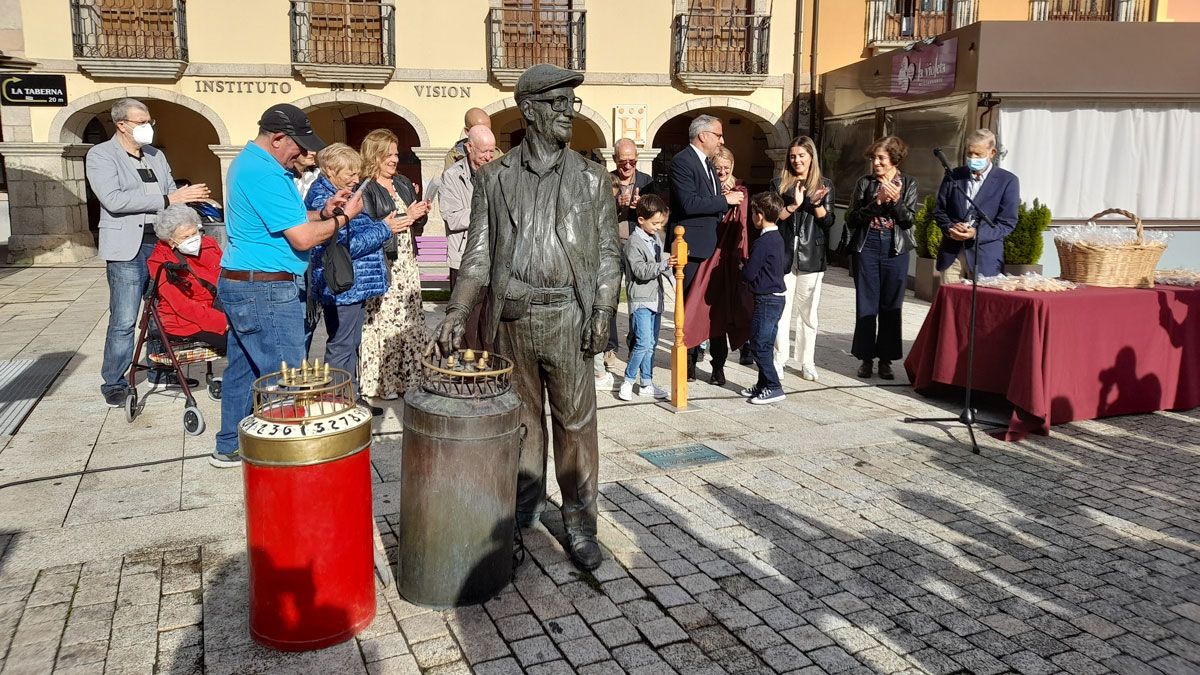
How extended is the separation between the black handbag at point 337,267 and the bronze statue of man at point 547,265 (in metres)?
1.98

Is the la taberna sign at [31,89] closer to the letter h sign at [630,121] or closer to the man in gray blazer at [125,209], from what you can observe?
the man in gray blazer at [125,209]

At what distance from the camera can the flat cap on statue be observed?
11.9 feet

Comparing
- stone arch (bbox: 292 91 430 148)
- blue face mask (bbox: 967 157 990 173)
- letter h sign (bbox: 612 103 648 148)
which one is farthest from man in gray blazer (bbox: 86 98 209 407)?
letter h sign (bbox: 612 103 648 148)

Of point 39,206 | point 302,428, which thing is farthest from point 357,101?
point 302,428

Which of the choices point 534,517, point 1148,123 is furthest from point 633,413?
point 1148,123

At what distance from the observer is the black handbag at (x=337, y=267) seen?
5.59 m

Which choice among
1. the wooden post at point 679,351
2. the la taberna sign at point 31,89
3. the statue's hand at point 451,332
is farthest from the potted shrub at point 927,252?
the la taberna sign at point 31,89

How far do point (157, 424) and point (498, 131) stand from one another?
16639mm

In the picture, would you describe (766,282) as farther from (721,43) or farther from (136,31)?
(136,31)

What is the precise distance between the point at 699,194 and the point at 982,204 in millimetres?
2220

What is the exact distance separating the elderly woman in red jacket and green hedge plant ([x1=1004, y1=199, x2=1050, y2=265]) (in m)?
9.47

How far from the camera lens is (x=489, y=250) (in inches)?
153

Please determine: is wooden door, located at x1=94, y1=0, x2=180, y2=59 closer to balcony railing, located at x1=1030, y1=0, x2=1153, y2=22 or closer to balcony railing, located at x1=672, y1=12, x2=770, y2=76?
balcony railing, located at x1=672, y1=12, x2=770, y2=76

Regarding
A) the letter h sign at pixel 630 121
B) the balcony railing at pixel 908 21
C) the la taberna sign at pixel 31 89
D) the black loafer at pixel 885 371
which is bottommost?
the black loafer at pixel 885 371
